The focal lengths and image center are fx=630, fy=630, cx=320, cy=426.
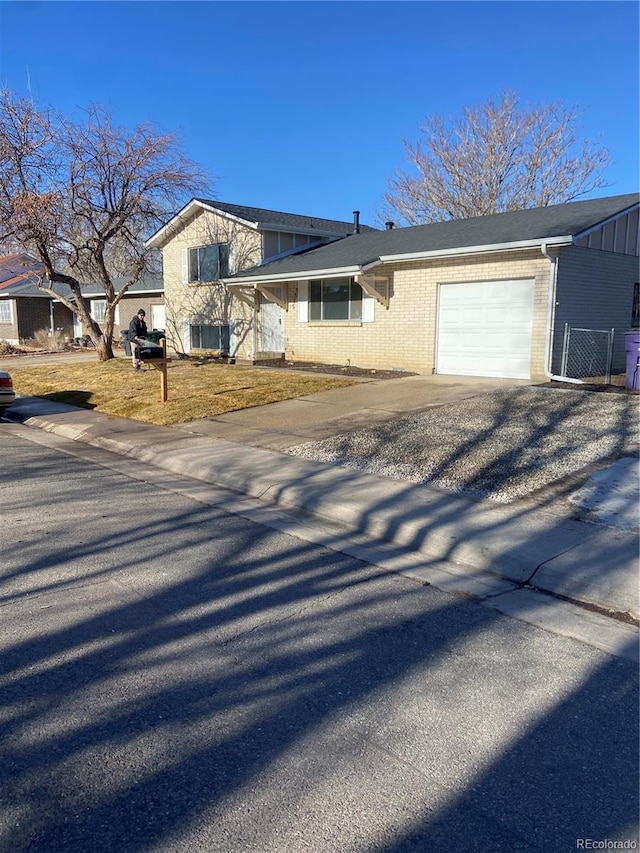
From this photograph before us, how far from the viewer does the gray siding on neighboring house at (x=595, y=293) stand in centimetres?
1412

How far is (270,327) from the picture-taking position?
851 inches

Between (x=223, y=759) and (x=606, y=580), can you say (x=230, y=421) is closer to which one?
(x=606, y=580)

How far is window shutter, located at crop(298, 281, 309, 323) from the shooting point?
786 inches

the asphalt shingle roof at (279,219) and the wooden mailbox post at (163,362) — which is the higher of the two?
the asphalt shingle roof at (279,219)

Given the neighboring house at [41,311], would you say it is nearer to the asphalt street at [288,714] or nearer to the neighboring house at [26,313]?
the neighboring house at [26,313]

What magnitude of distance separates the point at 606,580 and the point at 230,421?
760cm

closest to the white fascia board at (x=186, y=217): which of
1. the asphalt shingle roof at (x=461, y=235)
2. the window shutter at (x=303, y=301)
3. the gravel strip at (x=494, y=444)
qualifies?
the asphalt shingle roof at (x=461, y=235)

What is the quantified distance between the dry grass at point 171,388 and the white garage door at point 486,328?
301 centimetres

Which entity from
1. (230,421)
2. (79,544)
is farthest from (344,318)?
(79,544)

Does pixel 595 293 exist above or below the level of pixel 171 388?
above

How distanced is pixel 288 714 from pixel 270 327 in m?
19.2

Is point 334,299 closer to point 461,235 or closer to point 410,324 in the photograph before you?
point 410,324

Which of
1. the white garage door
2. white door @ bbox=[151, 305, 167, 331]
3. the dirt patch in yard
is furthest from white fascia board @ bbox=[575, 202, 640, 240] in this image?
white door @ bbox=[151, 305, 167, 331]

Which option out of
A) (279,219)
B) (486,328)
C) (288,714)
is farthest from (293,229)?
(288,714)
